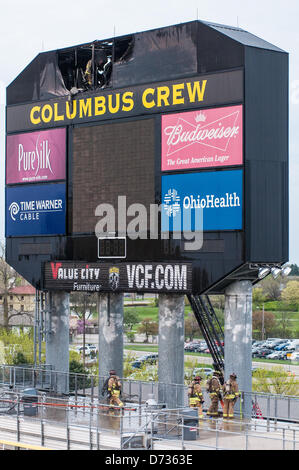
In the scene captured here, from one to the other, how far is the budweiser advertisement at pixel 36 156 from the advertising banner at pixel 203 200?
508 cm

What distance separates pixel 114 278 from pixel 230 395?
6254 millimetres

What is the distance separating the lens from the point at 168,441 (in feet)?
76.3

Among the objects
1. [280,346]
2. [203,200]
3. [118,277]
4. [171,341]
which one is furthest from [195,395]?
[280,346]

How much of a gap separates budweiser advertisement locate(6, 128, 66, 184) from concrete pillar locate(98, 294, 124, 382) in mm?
4837

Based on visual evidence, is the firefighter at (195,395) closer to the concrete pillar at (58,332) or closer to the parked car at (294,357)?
the concrete pillar at (58,332)

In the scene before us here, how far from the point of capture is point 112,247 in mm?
29578

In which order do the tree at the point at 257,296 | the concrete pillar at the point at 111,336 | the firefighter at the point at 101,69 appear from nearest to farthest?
the firefighter at the point at 101,69, the concrete pillar at the point at 111,336, the tree at the point at 257,296

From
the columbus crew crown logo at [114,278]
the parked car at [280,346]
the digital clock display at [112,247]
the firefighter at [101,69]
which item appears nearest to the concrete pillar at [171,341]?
the columbus crew crown logo at [114,278]

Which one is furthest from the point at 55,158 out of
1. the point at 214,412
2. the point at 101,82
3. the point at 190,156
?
the point at 214,412

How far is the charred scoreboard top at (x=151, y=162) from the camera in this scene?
2633 cm

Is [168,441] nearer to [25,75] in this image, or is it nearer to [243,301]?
[243,301]

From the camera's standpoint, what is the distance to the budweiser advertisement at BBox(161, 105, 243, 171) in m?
26.3

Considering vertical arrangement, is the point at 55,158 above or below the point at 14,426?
above

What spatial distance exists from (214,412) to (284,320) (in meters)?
80.7
